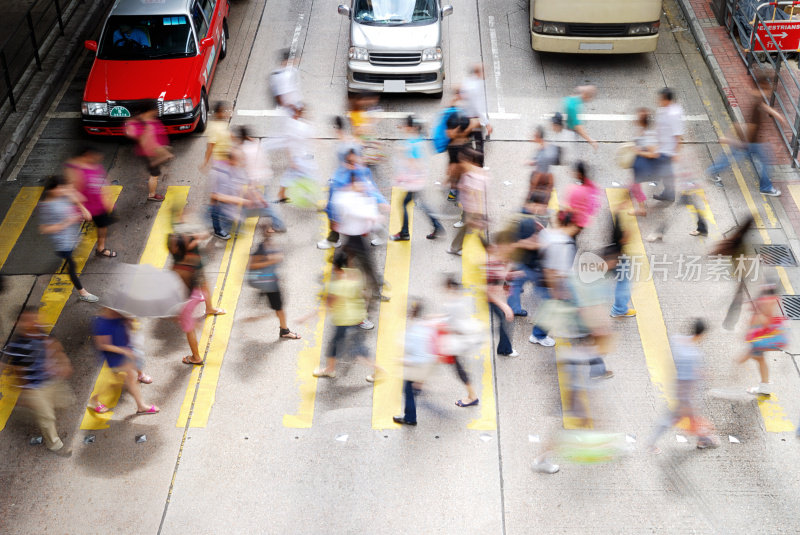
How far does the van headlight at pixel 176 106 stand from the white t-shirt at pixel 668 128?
6.89m

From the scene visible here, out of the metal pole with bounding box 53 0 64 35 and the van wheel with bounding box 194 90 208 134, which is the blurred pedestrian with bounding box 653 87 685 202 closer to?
the van wheel with bounding box 194 90 208 134

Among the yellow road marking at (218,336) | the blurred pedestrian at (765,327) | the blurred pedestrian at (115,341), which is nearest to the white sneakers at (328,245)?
the yellow road marking at (218,336)

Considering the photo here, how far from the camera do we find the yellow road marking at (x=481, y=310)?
894 centimetres

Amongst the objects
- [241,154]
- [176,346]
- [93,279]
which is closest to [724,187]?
[241,154]

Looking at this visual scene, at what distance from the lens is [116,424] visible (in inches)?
353

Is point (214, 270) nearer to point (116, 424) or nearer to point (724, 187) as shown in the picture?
point (116, 424)

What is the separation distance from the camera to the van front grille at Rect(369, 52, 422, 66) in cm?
1384

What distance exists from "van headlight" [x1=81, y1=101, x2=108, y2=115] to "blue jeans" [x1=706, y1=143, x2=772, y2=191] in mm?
8919

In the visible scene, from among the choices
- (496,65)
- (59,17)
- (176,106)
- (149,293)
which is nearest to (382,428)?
(149,293)

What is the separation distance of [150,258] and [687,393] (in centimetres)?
691

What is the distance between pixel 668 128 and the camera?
10664 millimetres

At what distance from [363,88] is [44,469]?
318 inches

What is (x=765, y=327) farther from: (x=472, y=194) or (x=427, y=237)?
(x=427, y=237)

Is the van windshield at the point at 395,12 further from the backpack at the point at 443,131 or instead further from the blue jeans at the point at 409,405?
the blue jeans at the point at 409,405
